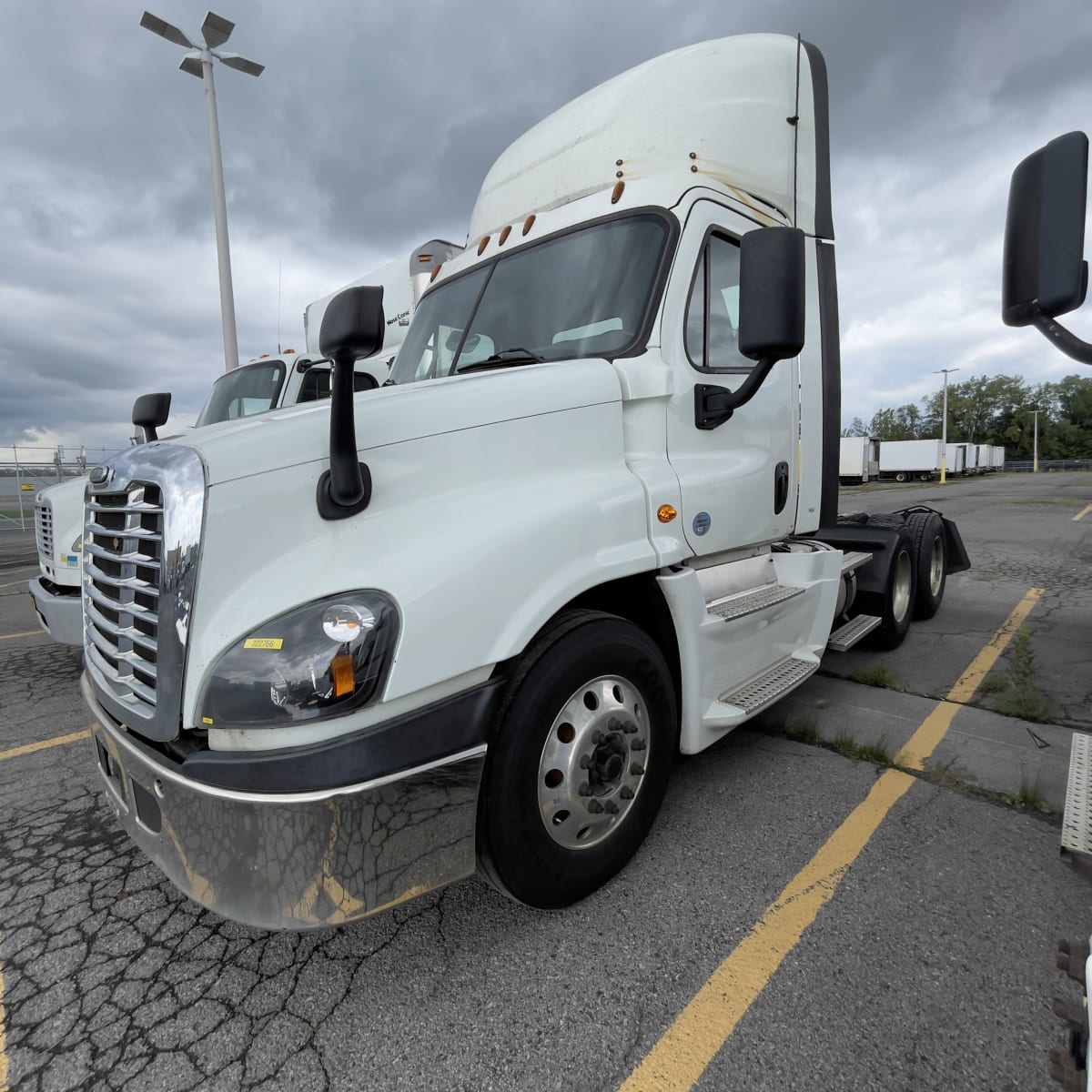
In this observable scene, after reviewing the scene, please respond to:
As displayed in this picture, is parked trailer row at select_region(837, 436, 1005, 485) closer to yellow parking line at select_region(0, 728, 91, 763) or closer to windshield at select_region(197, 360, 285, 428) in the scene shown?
windshield at select_region(197, 360, 285, 428)

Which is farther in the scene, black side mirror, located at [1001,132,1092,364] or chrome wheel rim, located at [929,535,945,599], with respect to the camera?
chrome wheel rim, located at [929,535,945,599]

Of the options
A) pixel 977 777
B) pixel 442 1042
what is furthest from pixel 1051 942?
pixel 442 1042

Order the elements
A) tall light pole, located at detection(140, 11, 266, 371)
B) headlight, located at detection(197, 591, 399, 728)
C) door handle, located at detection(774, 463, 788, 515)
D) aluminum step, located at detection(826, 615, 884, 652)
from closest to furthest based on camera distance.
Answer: headlight, located at detection(197, 591, 399, 728)
door handle, located at detection(774, 463, 788, 515)
aluminum step, located at detection(826, 615, 884, 652)
tall light pole, located at detection(140, 11, 266, 371)

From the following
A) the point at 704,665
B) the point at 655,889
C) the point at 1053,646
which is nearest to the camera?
the point at 655,889

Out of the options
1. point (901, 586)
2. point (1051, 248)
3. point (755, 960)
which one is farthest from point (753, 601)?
point (901, 586)

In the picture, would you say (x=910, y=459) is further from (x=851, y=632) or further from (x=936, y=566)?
(x=851, y=632)

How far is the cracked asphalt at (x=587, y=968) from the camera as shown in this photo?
175 centimetres

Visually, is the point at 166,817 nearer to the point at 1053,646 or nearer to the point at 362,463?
the point at 362,463

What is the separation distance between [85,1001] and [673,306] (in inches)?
122

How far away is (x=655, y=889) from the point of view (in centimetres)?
240

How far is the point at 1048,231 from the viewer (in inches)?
63.2

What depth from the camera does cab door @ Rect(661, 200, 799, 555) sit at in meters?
2.75

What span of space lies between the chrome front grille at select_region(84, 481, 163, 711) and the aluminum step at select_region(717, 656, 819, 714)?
2118mm

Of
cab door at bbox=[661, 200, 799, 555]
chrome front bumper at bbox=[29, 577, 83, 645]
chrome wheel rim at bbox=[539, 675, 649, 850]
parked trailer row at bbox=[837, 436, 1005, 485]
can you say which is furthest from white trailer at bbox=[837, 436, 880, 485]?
chrome wheel rim at bbox=[539, 675, 649, 850]
